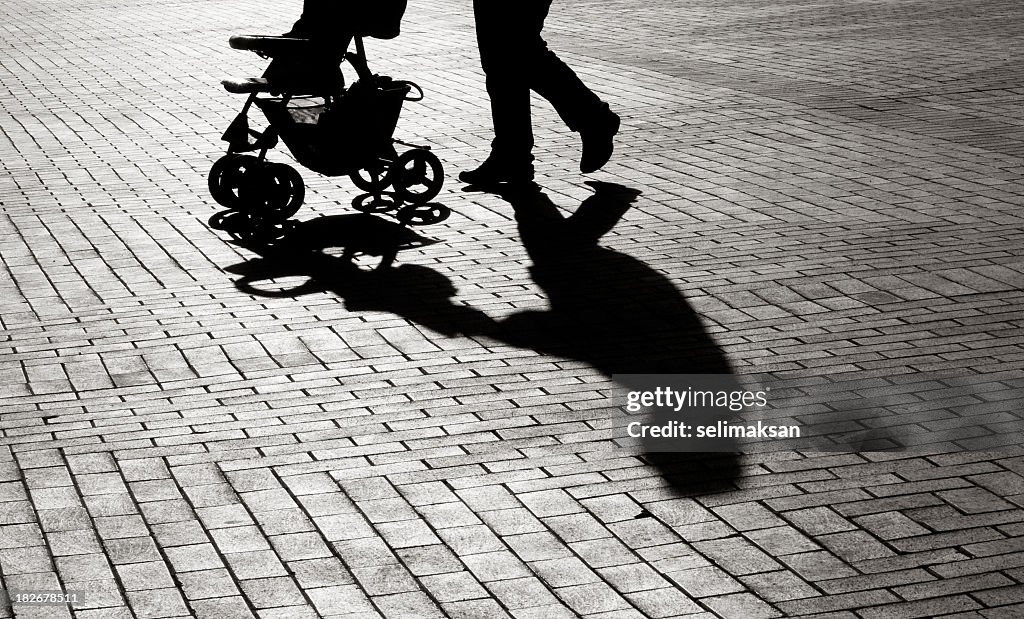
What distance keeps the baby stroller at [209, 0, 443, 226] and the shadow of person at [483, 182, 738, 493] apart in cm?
107

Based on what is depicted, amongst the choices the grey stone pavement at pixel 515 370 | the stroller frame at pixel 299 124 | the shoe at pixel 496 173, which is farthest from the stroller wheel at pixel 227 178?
the shoe at pixel 496 173

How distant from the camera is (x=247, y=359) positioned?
5.90m

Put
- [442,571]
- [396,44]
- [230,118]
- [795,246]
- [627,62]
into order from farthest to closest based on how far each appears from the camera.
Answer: [396,44] → [627,62] → [230,118] → [795,246] → [442,571]

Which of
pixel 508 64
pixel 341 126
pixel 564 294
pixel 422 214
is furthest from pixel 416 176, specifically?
pixel 564 294

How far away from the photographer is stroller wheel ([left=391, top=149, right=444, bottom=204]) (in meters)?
8.32

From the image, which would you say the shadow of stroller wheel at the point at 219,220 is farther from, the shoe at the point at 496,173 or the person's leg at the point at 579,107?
the person's leg at the point at 579,107

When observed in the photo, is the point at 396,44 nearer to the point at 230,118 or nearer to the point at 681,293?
the point at 230,118

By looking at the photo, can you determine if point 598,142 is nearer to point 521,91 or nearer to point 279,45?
point 521,91

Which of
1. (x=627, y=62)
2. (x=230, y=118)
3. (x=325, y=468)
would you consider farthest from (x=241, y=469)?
(x=627, y=62)

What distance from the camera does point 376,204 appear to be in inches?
332

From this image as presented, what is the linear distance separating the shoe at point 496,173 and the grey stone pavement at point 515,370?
179mm

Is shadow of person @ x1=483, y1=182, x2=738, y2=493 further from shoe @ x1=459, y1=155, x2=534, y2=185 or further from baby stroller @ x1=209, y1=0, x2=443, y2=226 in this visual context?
baby stroller @ x1=209, y1=0, x2=443, y2=226

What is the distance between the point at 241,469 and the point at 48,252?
3440mm

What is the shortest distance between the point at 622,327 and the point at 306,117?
2.74 metres
